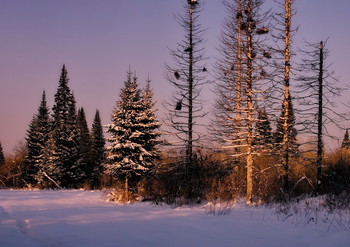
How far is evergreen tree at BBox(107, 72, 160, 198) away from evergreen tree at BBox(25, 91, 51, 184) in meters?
28.5

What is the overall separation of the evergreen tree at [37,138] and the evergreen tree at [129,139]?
28457 millimetres

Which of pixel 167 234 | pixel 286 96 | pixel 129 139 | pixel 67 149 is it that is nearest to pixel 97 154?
pixel 67 149

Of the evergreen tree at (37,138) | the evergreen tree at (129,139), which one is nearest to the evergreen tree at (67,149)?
the evergreen tree at (37,138)

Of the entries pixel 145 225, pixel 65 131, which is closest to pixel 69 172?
pixel 65 131

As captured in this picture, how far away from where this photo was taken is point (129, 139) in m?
16.1

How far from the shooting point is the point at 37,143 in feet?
136

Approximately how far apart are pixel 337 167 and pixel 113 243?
21.2 m

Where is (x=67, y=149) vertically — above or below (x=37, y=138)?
below

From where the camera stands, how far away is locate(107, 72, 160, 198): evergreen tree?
15969mm

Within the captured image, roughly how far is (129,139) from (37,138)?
1231 inches

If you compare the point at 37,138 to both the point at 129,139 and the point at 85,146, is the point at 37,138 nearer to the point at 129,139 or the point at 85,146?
the point at 85,146

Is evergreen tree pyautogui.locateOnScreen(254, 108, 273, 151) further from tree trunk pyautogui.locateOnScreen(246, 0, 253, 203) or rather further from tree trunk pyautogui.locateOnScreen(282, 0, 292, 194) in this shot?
tree trunk pyautogui.locateOnScreen(282, 0, 292, 194)

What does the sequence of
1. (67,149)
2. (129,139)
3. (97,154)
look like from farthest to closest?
(97,154)
(67,149)
(129,139)

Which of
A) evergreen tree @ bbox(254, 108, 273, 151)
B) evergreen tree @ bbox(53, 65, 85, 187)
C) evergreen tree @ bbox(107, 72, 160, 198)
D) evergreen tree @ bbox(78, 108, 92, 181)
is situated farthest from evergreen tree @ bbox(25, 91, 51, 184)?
evergreen tree @ bbox(254, 108, 273, 151)
